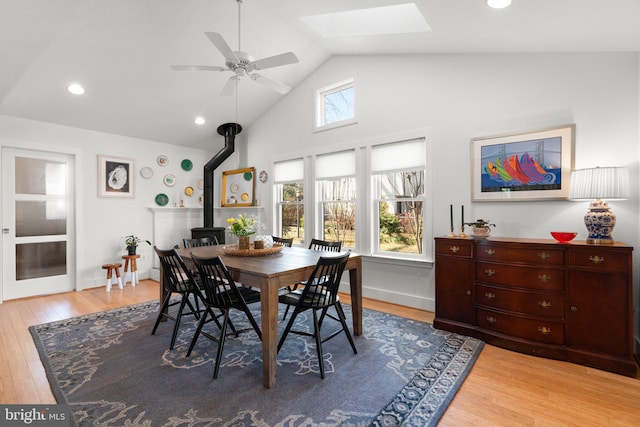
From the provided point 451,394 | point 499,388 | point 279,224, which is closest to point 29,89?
point 279,224

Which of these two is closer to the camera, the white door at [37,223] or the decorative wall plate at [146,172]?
the white door at [37,223]

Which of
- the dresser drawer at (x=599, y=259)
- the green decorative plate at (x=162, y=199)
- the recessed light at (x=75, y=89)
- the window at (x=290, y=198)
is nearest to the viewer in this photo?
the dresser drawer at (x=599, y=259)

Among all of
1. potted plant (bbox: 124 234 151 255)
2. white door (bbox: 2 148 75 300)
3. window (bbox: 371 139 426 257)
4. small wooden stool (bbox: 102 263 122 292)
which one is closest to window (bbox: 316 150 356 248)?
window (bbox: 371 139 426 257)

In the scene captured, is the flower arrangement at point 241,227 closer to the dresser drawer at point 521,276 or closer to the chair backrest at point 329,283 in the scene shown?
the chair backrest at point 329,283

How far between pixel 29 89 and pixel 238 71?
3086 mm

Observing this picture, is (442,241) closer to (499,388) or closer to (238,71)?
(499,388)

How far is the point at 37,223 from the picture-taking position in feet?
15.1

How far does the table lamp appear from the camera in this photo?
8.03ft

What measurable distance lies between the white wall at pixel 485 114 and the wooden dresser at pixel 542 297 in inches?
20.4

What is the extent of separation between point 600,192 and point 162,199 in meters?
6.23

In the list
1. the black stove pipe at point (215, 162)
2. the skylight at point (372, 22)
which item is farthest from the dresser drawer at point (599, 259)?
the black stove pipe at point (215, 162)

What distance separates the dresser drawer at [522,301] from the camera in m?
2.63

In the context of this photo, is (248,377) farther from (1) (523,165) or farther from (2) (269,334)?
(1) (523,165)

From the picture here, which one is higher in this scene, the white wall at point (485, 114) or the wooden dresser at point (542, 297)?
the white wall at point (485, 114)
